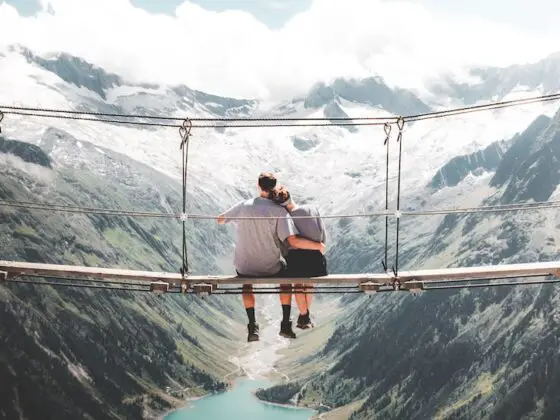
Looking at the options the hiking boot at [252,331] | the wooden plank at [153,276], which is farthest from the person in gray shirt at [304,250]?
the hiking boot at [252,331]

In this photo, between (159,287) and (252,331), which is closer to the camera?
(159,287)

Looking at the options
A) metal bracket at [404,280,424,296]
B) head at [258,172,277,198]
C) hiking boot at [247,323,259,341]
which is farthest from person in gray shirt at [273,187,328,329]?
metal bracket at [404,280,424,296]

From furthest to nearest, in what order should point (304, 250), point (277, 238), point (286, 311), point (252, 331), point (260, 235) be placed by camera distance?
point (252, 331)
point (286, 311)
point (304, 250)
point (277, 238)
point (260, 235)

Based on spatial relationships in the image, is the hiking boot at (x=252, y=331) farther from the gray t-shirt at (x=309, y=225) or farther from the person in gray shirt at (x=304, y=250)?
the gray t-shirt at (x=309, y=225)

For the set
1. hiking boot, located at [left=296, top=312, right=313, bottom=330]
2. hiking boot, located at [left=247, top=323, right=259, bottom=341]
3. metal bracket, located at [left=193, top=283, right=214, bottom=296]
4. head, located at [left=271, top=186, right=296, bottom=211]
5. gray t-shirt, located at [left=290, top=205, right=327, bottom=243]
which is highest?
head, located at [left=271, top=186, right=296, bottom=211]

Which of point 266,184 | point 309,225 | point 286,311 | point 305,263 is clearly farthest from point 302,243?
point 286,311

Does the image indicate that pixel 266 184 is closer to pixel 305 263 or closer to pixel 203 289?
pixel 305 263

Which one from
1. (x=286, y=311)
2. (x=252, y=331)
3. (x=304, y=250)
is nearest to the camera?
(x=304, y=250)

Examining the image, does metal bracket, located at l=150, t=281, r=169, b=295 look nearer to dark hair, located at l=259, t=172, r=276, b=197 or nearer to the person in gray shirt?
the person in gray shirt
